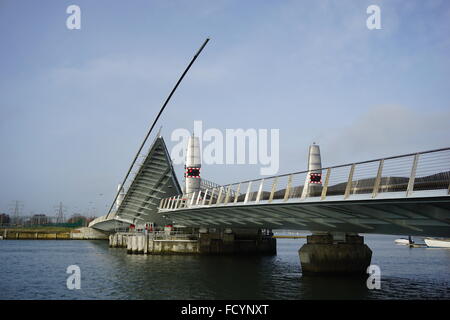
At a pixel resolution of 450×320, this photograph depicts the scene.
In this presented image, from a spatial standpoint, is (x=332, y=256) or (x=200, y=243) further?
(x=200, y=243)

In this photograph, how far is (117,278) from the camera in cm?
3459

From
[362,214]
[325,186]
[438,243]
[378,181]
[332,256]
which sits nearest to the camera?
[378,181]

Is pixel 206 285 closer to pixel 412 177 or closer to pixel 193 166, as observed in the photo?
pixel 412 177

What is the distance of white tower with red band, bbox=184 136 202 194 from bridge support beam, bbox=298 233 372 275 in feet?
109

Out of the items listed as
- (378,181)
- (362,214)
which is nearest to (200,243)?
(362,214)

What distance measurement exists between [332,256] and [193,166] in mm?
35871

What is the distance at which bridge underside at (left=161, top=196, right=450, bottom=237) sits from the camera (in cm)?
1850

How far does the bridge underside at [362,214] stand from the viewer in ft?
60.7

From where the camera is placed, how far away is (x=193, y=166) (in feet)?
219
